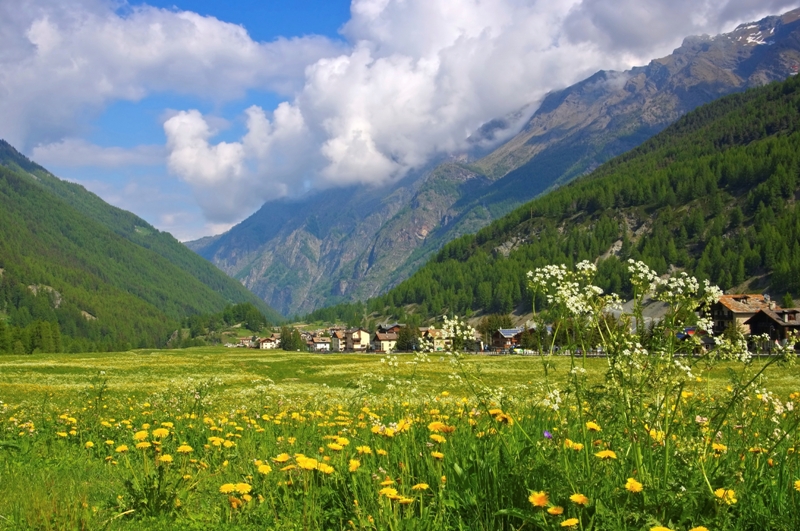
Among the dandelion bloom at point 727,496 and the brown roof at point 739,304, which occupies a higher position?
the brown roof at point 739,304

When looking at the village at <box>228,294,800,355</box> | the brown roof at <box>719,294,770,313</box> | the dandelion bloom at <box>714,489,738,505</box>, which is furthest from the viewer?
the brown roof at <box>719,294,770,313</box>

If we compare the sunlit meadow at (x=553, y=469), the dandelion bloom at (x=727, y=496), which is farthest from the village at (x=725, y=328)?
the dandelion bloom at (x=727, y=496)

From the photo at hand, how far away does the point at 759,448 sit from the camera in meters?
5.00

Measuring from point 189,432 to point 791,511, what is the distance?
7832 millimetres

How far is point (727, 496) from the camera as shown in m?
3.62

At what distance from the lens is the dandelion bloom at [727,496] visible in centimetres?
356

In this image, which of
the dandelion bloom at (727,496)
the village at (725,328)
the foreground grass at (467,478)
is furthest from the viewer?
the village at (725,328)

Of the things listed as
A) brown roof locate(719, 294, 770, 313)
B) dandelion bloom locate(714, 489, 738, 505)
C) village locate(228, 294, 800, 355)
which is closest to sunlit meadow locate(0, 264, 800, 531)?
dandelion bloom locate(714, 489, 738, 505)

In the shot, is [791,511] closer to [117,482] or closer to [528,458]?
[528,458]

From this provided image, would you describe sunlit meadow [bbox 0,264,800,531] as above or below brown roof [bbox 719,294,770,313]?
below

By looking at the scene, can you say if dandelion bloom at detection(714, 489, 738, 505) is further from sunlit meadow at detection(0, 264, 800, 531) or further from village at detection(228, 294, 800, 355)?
village at detection(228, 294, 800, 355)

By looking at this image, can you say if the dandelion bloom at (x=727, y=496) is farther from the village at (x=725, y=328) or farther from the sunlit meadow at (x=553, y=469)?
the village at (x=725, y=328)

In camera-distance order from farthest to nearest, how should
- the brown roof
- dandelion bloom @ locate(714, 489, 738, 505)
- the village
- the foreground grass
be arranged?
1. the brown roof
2. the village
3. the foreground grass
4. dandelion bloom @ locate(714, 489, 738, 505)

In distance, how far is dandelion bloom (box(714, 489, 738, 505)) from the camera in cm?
356
